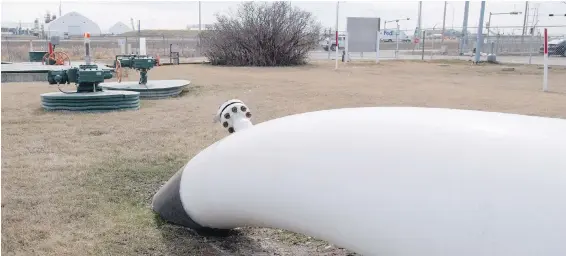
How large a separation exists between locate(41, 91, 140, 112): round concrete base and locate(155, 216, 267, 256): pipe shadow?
4814 mm

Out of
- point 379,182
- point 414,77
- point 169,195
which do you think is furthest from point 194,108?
point 414,77

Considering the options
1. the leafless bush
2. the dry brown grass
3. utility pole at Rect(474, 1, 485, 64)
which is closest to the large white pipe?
the dry brown grass

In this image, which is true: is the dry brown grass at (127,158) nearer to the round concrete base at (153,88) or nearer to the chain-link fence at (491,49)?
the round concrete base at (153,88)

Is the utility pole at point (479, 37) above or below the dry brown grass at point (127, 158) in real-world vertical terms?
above

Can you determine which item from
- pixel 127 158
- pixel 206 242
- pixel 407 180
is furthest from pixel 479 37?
pixel 407 180

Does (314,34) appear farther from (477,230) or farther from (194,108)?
(477,230)

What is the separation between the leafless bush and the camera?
19297 millimetres

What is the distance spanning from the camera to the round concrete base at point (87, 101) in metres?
7.56

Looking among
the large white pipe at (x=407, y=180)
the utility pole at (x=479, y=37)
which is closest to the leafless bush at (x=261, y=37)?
the utility pole at (x=479, y=37)

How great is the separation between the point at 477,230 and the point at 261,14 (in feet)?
61.0

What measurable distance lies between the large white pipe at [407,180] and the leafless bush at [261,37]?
55.8 ft

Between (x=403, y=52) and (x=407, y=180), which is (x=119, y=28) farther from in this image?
(x=407, y=180)

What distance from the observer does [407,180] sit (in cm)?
184

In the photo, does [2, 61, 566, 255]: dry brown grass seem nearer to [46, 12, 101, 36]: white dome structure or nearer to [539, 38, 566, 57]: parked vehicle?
[539, 38, 566, 57]: parked vehicle
